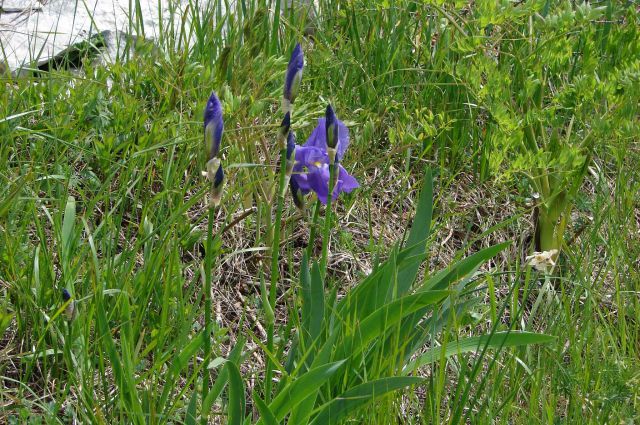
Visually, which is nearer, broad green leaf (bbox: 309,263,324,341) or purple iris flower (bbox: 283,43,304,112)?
purple iris flower (bbox: 283,43,304,112)

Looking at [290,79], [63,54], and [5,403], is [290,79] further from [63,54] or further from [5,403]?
[63,54]

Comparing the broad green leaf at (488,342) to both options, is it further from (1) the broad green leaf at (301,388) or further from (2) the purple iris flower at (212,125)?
→ (2) the purple iris flower at (212,125)

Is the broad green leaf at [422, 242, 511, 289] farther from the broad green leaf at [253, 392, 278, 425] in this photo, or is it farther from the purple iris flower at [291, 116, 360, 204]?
the broad green leaf at [253, 392, 278, 425]

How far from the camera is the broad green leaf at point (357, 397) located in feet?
4.79

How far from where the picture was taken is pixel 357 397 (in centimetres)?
149

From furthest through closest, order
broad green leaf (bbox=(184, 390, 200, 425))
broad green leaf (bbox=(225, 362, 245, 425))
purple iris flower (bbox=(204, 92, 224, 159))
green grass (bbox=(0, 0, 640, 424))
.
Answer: green grass (bbox=(0, 0, 640, 424)) < broad green leaf (bbox=(184, 390, 200, 425)) < broad green leaf (bbox=(225, 362, 245, 425)) < purple iris flower (bbox=(204, 92, 224, 159))

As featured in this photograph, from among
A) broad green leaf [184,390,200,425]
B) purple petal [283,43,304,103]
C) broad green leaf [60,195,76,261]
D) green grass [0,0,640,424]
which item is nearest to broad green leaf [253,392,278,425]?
green grass [0,0,640,424]

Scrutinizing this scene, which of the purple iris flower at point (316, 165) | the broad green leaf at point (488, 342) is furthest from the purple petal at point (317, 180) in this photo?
the broad green leaf at point (488, 342)

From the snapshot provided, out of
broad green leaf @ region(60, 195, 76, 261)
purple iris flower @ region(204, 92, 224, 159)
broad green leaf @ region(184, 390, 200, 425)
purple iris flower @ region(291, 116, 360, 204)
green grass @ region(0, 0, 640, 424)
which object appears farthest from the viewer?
broad green leaf @ region(60, 195, 76, 261)

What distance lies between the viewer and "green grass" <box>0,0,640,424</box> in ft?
5.45

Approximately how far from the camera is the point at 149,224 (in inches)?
83.1

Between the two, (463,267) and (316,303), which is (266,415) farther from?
(463,267)

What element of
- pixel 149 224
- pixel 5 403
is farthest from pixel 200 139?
pixel 5 403

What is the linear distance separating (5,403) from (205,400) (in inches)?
22.2
